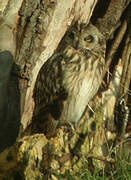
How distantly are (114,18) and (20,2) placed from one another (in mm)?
1141

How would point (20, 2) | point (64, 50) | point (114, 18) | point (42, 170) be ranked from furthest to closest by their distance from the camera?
1. point (114, 18)
2. point (64, 50)
3. point (20, 2)
4. point (42, 170)

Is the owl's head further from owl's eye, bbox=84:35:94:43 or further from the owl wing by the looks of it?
the owl wing

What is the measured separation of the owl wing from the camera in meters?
3.54

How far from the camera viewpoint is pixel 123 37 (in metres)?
4.36

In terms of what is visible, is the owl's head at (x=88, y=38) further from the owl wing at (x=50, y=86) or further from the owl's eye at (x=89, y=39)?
the owl wing at (x=50, y=86)

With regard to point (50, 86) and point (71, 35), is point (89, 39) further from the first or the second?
point (50, 86)

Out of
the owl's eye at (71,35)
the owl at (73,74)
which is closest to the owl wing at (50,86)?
the owl at (73,74)

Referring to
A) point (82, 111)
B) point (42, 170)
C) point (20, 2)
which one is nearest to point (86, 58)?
point (82, 111)

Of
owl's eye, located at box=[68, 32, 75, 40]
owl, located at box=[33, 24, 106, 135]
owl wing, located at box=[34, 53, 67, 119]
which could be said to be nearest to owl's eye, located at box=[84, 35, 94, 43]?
owl, located at box=[33, 24, 106, 135]

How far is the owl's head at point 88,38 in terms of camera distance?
348 centimetres

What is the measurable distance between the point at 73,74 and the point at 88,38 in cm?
33

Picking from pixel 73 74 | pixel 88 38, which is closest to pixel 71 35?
pixel 88 38

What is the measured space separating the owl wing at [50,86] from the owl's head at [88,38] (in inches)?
7.7

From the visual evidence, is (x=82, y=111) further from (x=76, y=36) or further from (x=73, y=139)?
(x=76, y=36)
